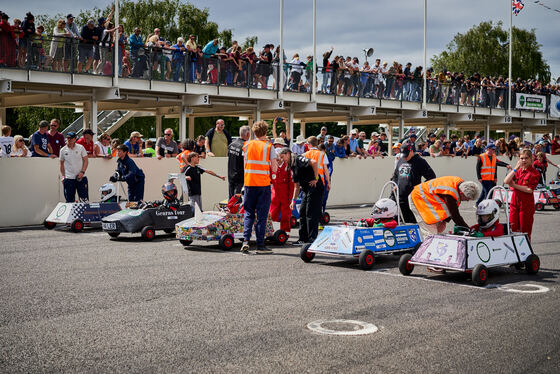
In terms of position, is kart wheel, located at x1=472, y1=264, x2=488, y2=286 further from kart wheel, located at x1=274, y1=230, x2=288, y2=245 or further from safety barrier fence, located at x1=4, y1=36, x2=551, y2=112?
safety barrier fence, located at x1=4, y1=36, x2=551, y2=112

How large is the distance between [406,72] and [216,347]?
3031 centimetres

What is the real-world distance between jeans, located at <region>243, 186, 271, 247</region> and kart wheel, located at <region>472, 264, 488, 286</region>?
397cm

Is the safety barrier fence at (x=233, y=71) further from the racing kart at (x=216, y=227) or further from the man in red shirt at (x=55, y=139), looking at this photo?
the racing kart at (x=216, y=227)

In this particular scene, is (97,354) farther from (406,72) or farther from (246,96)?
(406,72)

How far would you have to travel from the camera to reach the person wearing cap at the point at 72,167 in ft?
51.1

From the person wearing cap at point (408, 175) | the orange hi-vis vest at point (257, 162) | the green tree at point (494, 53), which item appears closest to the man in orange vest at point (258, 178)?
the orange hi-vis vest at point (257, 162)

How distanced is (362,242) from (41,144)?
32.0 feet

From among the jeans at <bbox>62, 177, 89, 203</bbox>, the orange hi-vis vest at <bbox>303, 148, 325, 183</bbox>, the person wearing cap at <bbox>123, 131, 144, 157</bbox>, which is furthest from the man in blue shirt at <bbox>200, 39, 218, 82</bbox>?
the orange hi-vis vest at <bbox>303, 148, 325, 183</bbox>

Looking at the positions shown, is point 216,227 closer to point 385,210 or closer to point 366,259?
point 385,210

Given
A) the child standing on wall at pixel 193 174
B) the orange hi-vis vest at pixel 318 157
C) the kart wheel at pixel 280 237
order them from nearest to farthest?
the kart wheel at pixel 280 237, the orange hi-vis vest at pixel 318 157, the child standing on wall at pixel 193 174

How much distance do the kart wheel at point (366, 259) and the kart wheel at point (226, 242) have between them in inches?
116

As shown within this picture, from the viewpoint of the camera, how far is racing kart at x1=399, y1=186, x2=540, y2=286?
8.86m

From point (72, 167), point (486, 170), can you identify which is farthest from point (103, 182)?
point (486, 170)

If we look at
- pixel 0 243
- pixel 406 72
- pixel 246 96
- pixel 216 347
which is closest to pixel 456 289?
pixel 216 347
